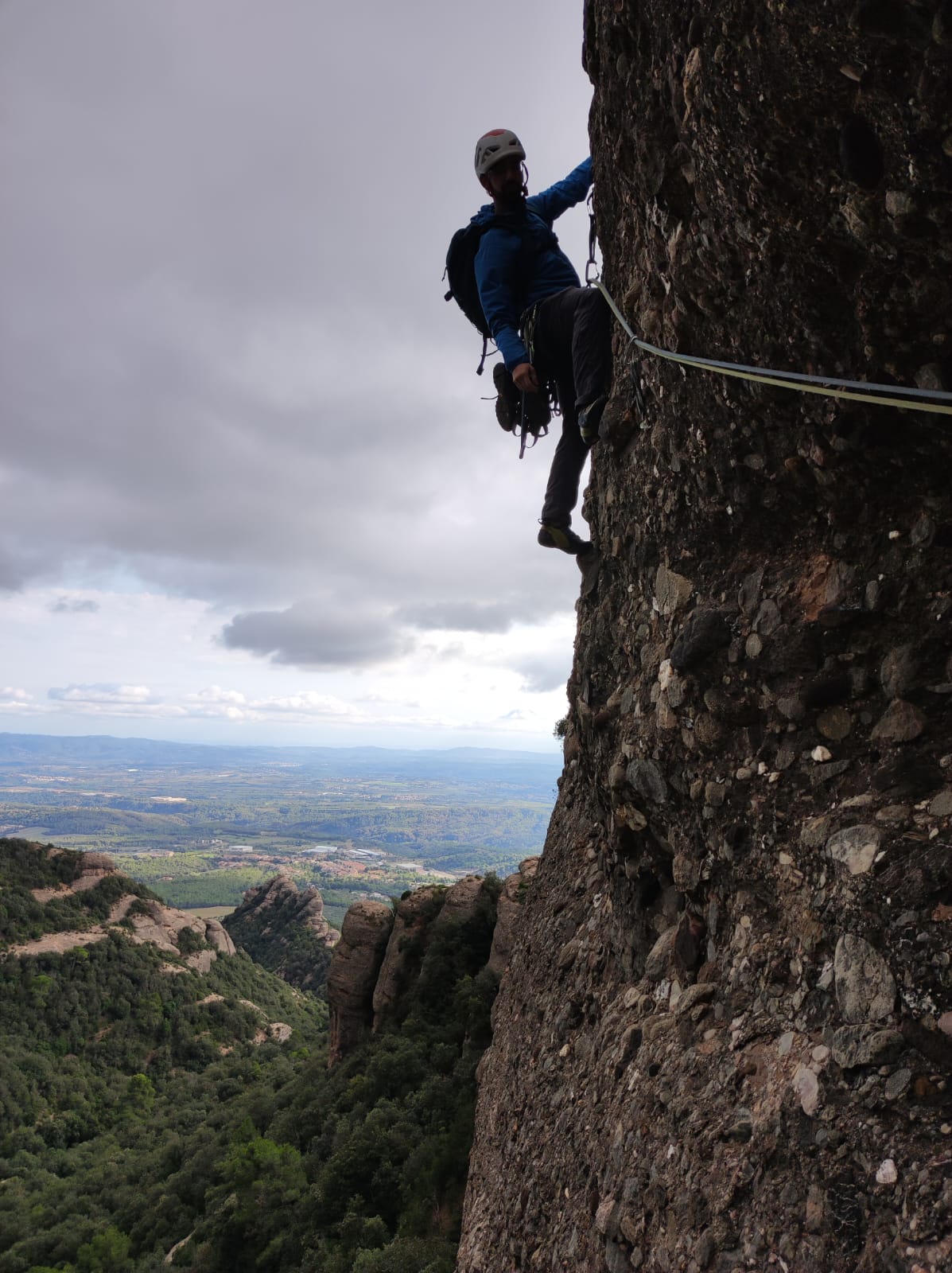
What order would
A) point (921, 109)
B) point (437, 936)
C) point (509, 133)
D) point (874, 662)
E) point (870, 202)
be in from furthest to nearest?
point (437, 936) → point (509, 133) → point (874, 662) → point (870, 202) → point (921, 109)

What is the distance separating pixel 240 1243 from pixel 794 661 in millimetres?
27818

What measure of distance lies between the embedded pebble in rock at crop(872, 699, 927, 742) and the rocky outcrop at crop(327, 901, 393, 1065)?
2676cm

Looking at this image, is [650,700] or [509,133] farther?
[509,133]

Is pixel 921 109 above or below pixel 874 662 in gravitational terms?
above

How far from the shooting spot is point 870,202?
2535 millimetres

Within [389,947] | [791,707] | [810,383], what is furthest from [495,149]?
[389,947]

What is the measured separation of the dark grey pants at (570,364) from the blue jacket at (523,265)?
25 centimetres

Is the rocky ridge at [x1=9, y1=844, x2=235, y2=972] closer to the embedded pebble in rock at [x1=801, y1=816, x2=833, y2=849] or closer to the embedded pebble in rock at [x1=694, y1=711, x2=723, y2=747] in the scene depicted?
the embedded pebble in rock at [x1=694, y1=711, x2=723, y2=747]

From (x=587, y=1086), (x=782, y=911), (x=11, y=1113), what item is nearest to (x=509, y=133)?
(x=782, y=911)

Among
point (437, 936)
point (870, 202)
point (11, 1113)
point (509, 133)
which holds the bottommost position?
point (11, 1113)

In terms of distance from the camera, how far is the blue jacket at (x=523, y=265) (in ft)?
17.1

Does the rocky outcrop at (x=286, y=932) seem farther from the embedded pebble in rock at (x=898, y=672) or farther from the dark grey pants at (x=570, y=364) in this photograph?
the embedded pebble in rock at (x=898, y=672)

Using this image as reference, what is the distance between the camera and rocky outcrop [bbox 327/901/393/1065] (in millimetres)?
25688

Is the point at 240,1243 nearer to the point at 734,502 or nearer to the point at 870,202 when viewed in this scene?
the point at 734,502
